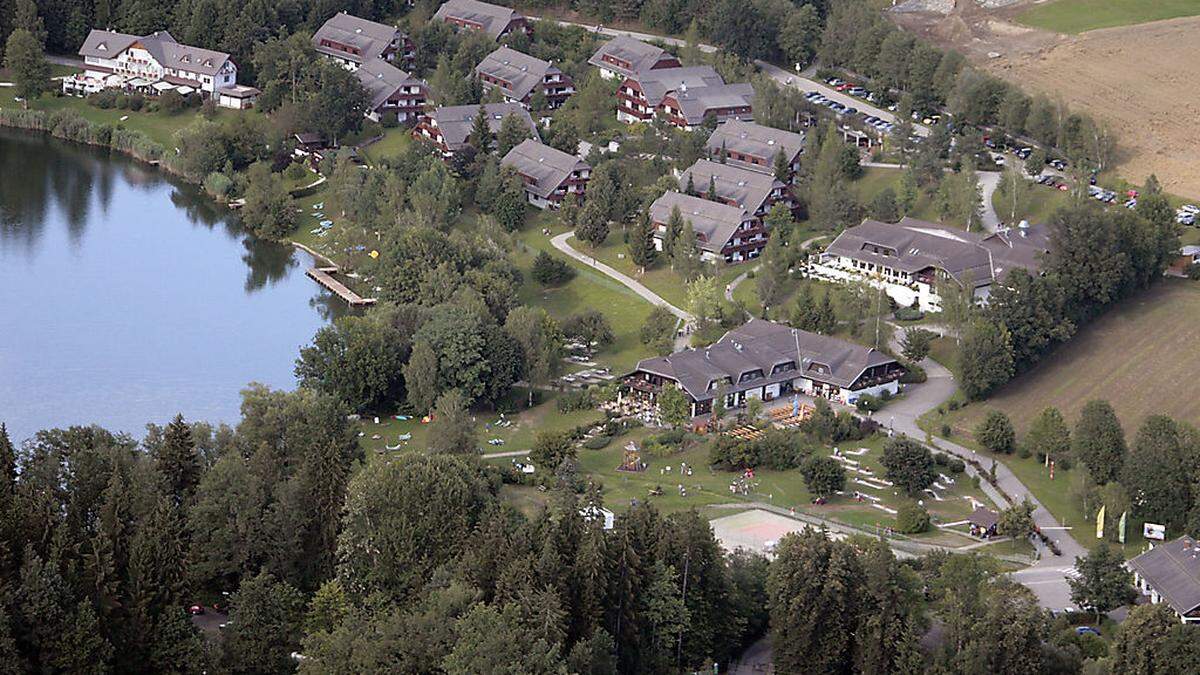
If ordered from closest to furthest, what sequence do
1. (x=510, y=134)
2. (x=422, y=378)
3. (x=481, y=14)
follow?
1. (x=422, y=378)
2. (x=510, y=134)
3. (x=481, y=14)

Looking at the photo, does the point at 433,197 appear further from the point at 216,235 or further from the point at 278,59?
the point at 278,59

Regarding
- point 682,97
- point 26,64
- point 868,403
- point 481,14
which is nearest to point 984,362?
point 868,403

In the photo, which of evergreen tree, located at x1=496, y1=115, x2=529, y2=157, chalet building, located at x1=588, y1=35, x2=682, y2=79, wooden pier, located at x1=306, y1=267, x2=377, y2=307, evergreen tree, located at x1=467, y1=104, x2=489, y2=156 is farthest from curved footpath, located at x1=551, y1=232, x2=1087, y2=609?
chalet building, located at x1=588, y1=35, x2=682, y2=79

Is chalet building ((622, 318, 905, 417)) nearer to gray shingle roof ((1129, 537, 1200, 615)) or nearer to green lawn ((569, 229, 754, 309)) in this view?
green lawn ((569, 229, 754, 309))

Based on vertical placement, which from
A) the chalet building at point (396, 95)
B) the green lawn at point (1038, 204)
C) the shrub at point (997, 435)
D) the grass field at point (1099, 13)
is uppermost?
the grass field at point (1099, 13)

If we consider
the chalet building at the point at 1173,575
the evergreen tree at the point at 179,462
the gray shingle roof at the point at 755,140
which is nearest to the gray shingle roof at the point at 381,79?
the gray shingle roof at the point at 755,140

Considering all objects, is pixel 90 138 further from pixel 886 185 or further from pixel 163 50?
pixel 886 185

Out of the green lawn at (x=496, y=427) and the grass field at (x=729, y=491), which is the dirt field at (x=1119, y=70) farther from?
the green lawn at (x=496, y=427)
